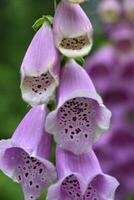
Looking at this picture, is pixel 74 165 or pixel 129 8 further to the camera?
pixel 129 8

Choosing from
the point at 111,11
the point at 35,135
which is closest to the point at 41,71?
the point at 35,135

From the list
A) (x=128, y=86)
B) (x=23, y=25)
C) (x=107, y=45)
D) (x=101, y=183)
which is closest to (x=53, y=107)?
(x=101, y=183)

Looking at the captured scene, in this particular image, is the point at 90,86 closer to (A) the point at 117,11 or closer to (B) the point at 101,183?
(B) the point at 101,183

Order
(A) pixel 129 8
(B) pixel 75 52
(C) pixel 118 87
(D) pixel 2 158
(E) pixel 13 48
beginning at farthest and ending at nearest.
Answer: (E) pixel 13 48, (C) pixel 118 87, (A) pixel 129 8, (D) pixel 2 158, (B) pixel 75 52

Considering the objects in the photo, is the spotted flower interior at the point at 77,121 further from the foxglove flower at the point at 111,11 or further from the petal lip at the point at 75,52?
the foxglove flower at the point at 111,11

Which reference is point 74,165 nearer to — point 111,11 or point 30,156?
point 30,156
